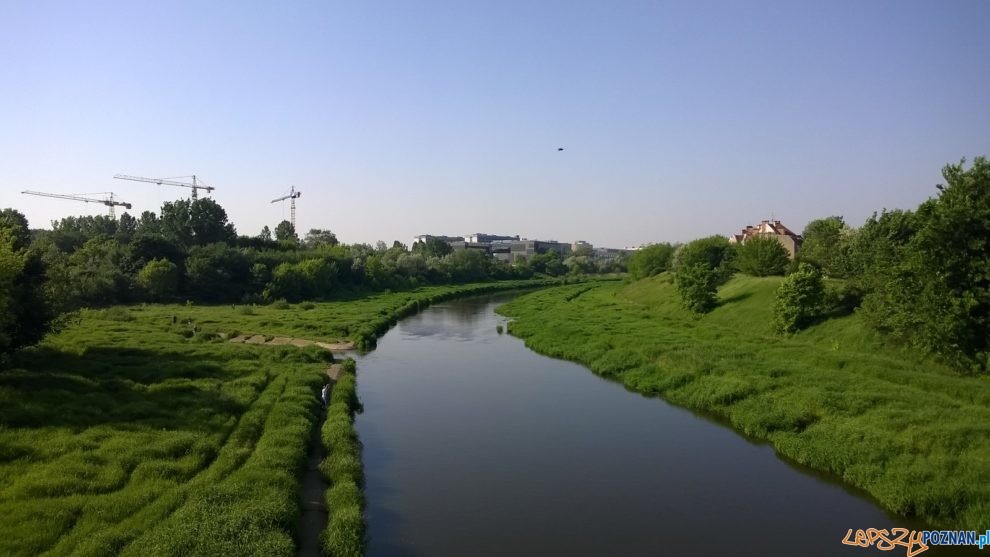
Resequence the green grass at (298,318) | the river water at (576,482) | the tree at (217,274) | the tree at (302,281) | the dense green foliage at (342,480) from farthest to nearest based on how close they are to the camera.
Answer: the tree at (302,281) → the tree at (217,274) → the green grass at (298,318) → the river water at (576,482) → the dense green foliage at (342,480)

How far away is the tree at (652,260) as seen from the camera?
225 feet

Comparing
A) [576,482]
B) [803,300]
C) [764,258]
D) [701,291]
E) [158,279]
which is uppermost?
[764,258]

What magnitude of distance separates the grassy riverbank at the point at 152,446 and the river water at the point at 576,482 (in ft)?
7.99

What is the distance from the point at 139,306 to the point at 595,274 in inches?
3677

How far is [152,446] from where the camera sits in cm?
1436

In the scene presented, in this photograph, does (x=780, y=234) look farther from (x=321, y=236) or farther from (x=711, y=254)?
(x=321, y=236)

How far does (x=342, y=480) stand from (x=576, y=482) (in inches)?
228

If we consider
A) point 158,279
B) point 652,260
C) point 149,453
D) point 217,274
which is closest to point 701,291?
point 652,260

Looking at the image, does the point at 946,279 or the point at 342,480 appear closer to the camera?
the point at 342,480

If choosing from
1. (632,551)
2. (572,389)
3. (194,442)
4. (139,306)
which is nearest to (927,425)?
(632,551)

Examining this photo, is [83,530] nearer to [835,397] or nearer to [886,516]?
[886,516]

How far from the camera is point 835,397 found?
1870cm

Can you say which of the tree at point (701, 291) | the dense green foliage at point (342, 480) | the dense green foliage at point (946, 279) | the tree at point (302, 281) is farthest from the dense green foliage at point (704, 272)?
the tree at point (302, 281)

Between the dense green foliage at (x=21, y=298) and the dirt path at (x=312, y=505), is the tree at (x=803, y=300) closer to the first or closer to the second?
the dirt path at (x=312, y=505)
